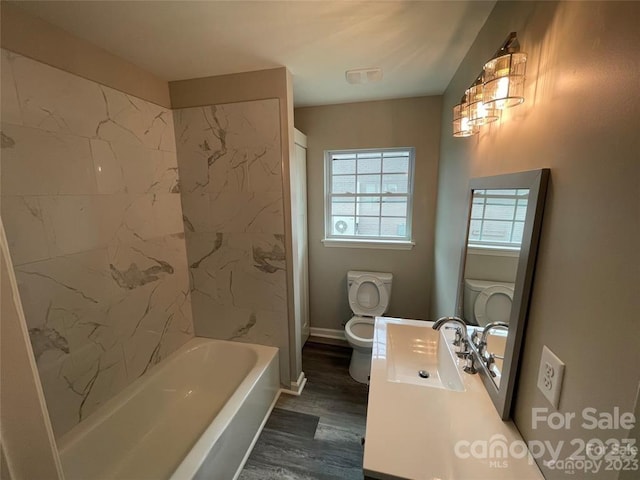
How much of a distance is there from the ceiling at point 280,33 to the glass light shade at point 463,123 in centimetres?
40

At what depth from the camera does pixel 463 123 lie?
1258mm

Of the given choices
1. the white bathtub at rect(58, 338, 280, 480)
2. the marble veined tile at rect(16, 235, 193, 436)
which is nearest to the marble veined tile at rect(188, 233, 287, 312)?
the marble veined tile at rect(16, 235, 193, 436)

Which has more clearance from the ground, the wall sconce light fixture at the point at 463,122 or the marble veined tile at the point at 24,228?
the wall sconce light fixture at the point at 463,122

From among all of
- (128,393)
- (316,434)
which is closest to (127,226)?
(128,393)

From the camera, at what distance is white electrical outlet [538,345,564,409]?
66 centimetres

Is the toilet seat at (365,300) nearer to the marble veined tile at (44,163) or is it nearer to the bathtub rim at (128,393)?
the bathtub rim at (128,393)

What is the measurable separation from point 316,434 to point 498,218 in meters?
1.73

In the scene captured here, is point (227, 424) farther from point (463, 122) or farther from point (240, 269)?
point (463, 122)

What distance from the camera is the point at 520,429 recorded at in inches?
33.0

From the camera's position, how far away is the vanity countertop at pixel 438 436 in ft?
2.46

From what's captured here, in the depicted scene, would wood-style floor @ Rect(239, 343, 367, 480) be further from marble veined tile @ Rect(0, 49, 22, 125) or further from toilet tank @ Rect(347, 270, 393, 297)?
marble veined tile @ Rect(0, 49, 22, 125)

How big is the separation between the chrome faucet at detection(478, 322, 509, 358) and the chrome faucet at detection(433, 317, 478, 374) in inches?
3.1

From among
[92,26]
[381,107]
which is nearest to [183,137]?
[92,26]

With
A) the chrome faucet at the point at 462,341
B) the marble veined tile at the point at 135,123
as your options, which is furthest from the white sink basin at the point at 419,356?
the marble veined tile at the point at 135,123
